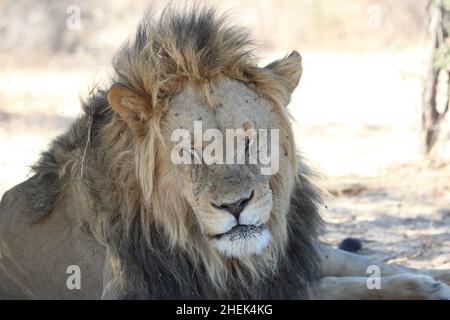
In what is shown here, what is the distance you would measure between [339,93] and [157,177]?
9.52 m

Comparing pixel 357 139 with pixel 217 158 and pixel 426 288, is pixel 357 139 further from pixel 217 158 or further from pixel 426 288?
pixel 217 158

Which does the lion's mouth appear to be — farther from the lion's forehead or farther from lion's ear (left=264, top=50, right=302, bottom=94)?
lion's ear (left=264, top=50, right=302, bottom=94)

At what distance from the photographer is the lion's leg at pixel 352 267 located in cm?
544

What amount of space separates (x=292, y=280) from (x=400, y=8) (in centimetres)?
1421

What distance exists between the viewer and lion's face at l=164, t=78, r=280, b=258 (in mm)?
4055

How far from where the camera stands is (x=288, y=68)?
4.63 meters

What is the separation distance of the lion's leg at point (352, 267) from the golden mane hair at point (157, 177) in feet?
2.93

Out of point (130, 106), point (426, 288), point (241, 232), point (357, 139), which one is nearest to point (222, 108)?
point (130, 106)

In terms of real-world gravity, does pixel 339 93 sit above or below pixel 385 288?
above

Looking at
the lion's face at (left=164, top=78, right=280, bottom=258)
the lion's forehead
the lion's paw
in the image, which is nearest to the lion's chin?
the lion's face at (left=164, top=78, right=280, bottom=258)

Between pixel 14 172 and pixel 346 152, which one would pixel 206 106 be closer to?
pixel 14 172

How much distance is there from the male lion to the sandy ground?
1.37 feet

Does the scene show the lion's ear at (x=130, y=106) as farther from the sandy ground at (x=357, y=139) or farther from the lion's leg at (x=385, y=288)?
the lion's leg at (x=385, y=288)

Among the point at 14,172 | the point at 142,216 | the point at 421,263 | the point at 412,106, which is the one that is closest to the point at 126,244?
the point at 142,216
